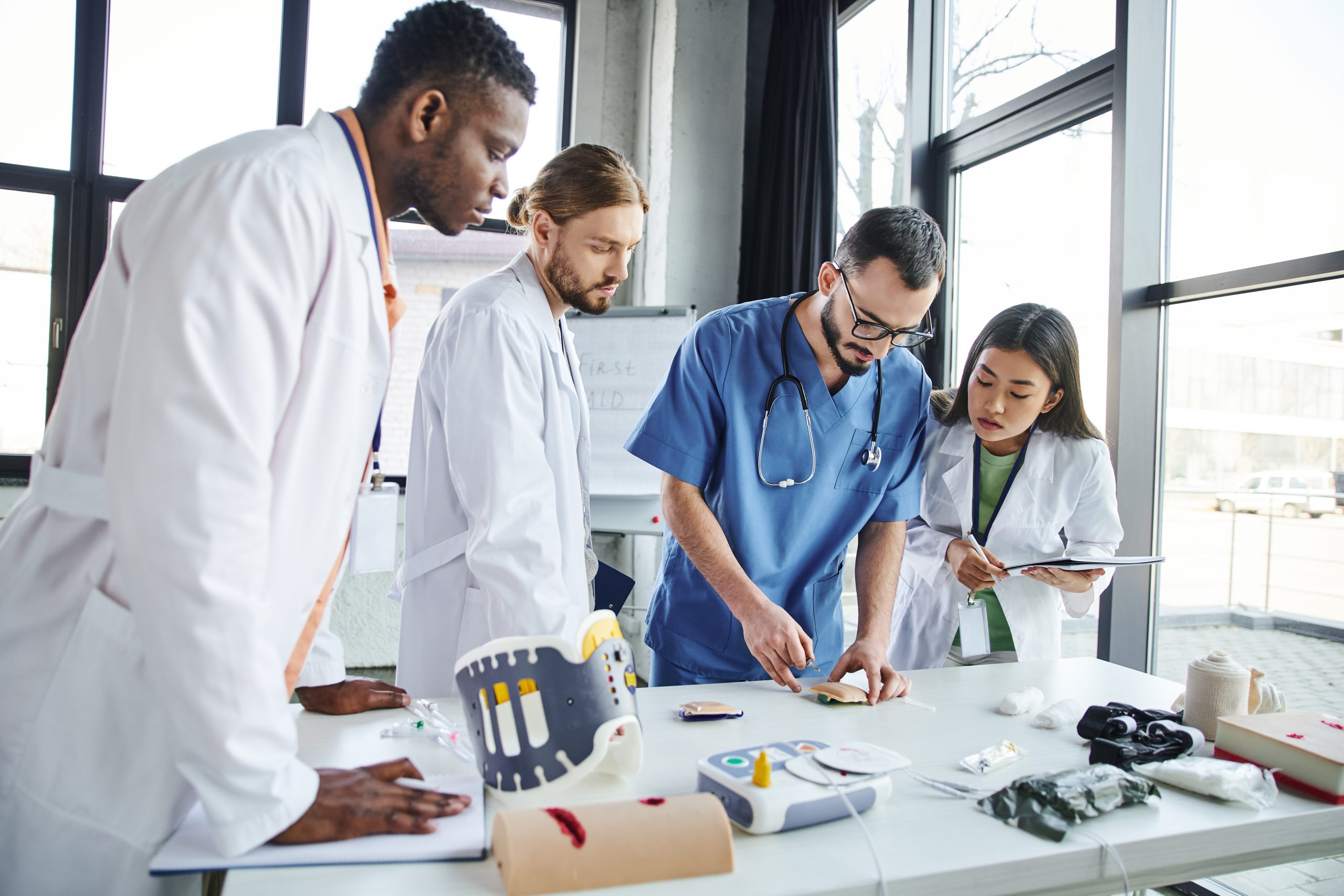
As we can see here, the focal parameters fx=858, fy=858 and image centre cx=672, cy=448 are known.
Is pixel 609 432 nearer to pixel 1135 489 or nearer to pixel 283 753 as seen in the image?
pixel 1135 489

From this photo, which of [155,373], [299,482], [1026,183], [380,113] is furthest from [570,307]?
[1026,183]

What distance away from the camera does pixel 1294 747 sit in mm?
1074

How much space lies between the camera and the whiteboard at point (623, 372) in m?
3.56

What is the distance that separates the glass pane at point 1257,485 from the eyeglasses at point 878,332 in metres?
1.07

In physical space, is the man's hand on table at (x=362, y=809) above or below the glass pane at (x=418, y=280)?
below

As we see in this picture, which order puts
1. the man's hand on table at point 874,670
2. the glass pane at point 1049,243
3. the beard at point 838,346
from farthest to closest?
the glass pane at point 1049,243 → the beard at point 838,346 → the man's hand on table at point 874,670

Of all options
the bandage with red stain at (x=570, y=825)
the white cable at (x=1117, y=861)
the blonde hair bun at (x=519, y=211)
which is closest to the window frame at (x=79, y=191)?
the blonde hair bun at (x=519, y=211)

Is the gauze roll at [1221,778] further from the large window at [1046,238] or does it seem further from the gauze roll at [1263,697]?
the large window at [1046,238]

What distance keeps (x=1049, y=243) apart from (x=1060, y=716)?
71.2 inches

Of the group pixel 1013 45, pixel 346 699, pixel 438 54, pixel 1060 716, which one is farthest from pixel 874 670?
pixel 1013 45

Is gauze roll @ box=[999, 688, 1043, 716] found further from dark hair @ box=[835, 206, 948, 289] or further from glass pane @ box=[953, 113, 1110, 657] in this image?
glass pane @ box=[953, 113, 1110, 657]

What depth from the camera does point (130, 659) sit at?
790mm

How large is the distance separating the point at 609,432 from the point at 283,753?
2.87 meters

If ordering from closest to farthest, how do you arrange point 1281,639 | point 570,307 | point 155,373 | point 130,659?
point 155,373, point 130,659, point 570,307, point 1281,639
